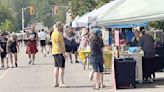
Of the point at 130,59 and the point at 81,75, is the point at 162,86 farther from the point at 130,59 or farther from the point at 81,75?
the point at 81,75

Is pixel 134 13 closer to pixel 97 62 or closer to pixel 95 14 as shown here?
pixel 97 62

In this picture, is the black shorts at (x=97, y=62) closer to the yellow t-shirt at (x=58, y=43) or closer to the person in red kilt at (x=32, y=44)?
the yellow t-shirt at (x=58, y=43)

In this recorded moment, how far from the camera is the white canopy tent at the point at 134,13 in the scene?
13.1 metres

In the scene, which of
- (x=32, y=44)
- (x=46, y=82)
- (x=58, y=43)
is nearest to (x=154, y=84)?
(x=58, y=43)

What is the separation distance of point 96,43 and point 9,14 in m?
103

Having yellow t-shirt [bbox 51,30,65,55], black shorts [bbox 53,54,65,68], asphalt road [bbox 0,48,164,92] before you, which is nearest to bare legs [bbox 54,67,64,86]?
black shorts [bbox 53,54,65,68]

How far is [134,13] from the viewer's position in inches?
544

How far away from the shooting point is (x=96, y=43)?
1492 centimetres

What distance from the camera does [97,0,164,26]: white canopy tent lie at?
13109mm

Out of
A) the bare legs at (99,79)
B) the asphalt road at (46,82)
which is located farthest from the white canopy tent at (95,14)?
the asphalt road at (46,82)

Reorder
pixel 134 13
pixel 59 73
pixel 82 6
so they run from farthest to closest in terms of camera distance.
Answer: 1. pixel 82 6
2. pixel 59 73
3. pixel 134 13

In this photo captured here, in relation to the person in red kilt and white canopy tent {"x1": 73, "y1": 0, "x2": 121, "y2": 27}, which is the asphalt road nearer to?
white canopy tent {"x1": 73, "y1": 0, "x2": 121, "y2": 27}

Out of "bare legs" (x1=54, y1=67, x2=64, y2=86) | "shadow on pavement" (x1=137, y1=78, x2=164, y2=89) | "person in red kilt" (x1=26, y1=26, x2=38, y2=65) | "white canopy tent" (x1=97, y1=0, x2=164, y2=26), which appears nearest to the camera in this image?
"white canopy tent" (x1=97, y1=0, x2=164, y2=26)

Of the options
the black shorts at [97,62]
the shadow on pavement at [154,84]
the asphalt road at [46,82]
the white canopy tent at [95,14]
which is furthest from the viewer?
the white canopy tent at [95,14]
